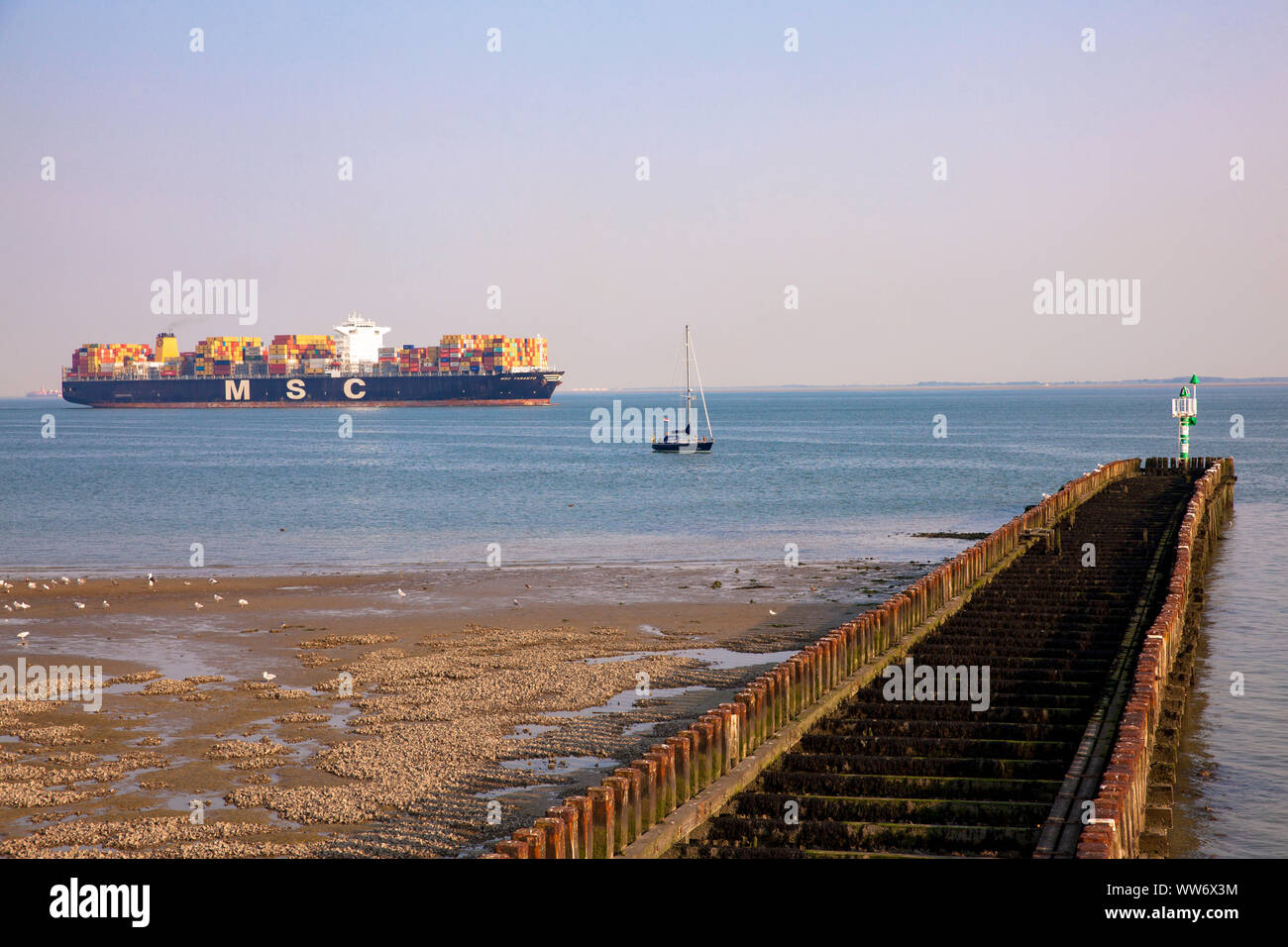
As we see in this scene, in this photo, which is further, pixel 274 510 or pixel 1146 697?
pixel 274 510

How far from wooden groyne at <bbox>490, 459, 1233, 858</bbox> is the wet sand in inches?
97.0

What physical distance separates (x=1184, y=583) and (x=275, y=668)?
49.4ft

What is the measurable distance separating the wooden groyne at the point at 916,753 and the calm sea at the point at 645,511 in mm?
1392

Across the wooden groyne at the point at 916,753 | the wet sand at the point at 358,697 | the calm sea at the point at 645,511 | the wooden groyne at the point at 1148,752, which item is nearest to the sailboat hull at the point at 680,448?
the calm sea at the point at 645,511

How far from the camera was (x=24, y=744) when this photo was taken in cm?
1442

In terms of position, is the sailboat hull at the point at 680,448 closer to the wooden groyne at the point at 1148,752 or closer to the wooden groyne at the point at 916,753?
the wooden groyne at the point at 1148,752

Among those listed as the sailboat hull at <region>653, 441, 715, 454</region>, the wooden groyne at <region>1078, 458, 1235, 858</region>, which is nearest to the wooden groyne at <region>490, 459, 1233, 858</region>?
the wooden groyne at <region>1078, 458, 1235, 858</region>

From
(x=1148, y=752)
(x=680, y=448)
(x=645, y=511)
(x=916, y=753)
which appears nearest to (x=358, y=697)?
(x=916, y=753)

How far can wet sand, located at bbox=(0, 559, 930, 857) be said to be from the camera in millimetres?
11766

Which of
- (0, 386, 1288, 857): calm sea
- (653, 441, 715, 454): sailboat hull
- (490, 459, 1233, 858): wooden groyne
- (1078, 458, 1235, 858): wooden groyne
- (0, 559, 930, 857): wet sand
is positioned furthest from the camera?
(653, 441, 715, 454): sailboat hull

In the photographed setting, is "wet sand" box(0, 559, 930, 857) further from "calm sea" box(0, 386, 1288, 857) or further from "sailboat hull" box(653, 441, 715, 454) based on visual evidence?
"sailboat hull" box(653, 441, 715, 454)
